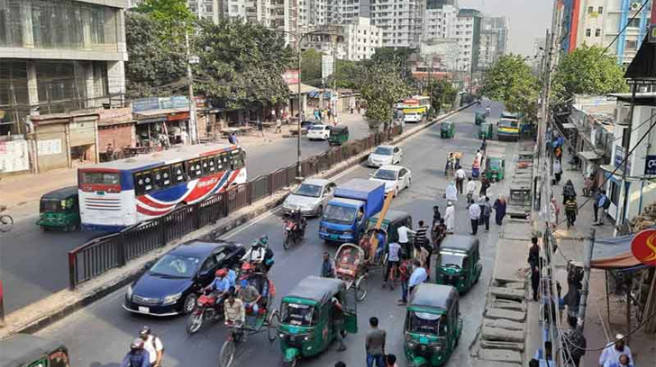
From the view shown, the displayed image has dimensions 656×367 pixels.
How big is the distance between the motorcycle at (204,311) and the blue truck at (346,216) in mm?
6672

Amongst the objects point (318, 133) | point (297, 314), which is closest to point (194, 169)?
point (297, 314)

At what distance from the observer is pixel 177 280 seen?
14.4m

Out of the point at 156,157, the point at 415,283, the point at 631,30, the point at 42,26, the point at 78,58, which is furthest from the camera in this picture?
the point at 631,30

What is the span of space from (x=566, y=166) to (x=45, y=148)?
3119 cm

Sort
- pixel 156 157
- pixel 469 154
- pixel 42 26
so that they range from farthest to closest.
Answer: pixel 469 154 → pixel 42 26 → pixel 156 157

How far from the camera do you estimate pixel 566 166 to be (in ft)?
128

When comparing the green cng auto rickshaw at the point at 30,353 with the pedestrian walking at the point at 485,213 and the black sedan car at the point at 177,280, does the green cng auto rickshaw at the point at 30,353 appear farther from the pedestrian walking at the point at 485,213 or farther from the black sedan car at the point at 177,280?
the pedestrian walking at the point at 485,213

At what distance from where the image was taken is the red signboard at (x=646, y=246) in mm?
9711

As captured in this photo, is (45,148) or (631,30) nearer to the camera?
(45,148)

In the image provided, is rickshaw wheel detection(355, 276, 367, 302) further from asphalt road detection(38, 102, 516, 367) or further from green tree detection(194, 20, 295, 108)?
green tree detection(194, 20, 295, 108)

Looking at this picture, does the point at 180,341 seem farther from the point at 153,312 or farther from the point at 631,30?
the point at 631,30

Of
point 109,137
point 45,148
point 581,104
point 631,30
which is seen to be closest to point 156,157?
point 45,148

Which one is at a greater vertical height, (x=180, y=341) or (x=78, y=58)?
(x=78, y=58)

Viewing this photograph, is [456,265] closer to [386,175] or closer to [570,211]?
[570,211]
